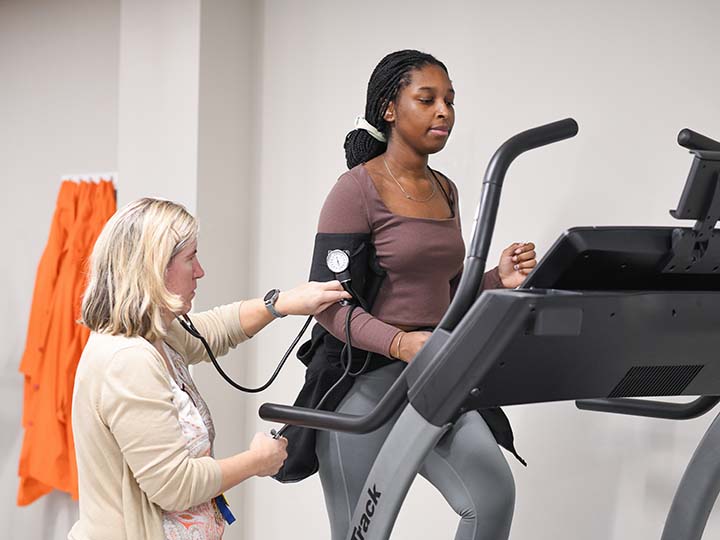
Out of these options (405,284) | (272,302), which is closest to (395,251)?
(405,284)

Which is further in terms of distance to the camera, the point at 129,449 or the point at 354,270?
the point at 354,270

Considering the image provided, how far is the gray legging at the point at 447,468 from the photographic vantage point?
197 cm

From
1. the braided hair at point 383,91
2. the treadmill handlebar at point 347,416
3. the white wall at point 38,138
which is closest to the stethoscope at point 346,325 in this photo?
the treadmill handlebar at point 347,416

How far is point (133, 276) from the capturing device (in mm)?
1786

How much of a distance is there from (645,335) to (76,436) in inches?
42.9

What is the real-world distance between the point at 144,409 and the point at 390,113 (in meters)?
0.92

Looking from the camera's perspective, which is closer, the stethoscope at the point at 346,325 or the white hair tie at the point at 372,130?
the stethoscope at the point at 346,325

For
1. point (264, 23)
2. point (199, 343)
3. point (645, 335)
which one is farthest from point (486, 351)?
point (264, 23)

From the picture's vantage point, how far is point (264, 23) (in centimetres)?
336

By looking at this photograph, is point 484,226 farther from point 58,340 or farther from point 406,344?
point 58,340

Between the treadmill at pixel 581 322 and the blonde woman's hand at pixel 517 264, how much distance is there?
0.71 meters

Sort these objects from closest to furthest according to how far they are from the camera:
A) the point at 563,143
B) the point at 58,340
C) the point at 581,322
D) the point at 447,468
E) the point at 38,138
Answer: the point at 581,322 → the point at 447,468 → the point at 563,143 → the point at 58,340 → the point at 38,138

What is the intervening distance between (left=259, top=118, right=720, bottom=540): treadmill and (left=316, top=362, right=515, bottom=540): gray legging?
432mm

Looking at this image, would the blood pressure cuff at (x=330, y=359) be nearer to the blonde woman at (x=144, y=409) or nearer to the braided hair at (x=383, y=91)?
the blonde woman at (x=144, y=409)
